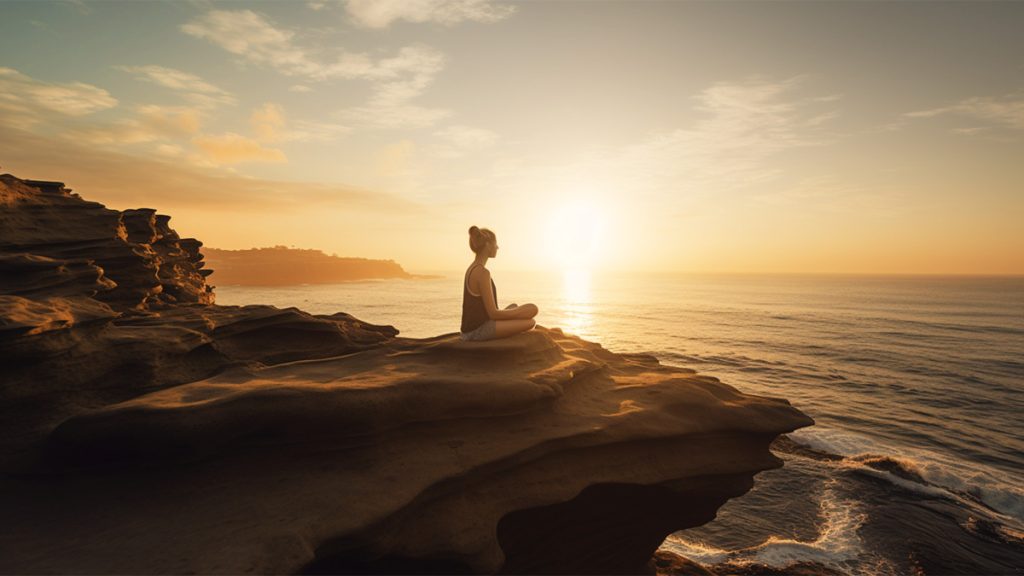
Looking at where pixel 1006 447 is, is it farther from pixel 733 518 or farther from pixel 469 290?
pixel 469 290

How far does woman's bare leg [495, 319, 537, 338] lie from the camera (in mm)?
8797

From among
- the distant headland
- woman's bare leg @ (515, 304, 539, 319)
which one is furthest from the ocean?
the distant headland

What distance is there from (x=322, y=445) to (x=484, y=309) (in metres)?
3.98

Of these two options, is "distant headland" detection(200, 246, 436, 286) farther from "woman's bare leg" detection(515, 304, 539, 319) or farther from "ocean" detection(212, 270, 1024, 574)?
"woman's bare leg" detection(515, 304, 539, 319)

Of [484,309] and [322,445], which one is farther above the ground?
[484,309]

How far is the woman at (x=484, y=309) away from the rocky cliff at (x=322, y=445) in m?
0.39

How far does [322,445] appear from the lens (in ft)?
19.9

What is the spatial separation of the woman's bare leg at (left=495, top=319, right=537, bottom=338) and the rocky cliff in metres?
0.25

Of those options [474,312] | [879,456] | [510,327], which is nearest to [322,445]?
[474,312]

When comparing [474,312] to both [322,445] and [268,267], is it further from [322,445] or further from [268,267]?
[268,267]

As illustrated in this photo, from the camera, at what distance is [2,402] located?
6.52 metres

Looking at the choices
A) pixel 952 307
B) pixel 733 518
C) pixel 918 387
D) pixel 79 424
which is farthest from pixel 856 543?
pixel 952 307

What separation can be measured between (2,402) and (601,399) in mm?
9899

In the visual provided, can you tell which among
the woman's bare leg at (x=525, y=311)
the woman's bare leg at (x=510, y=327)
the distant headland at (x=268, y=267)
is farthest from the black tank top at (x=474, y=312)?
the distant headland at (x=268, y=267)
